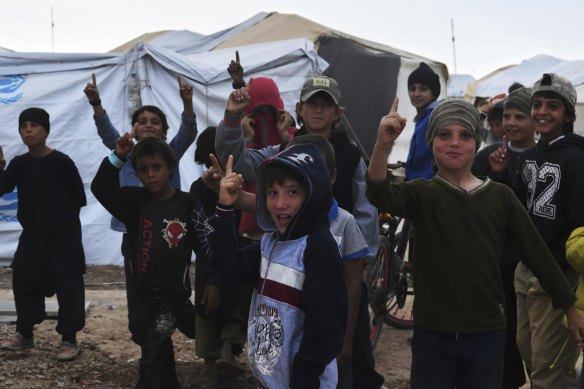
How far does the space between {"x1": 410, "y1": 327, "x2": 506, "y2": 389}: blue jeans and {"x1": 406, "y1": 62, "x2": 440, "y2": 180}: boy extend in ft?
9.25

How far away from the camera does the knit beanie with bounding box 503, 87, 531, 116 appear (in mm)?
4680

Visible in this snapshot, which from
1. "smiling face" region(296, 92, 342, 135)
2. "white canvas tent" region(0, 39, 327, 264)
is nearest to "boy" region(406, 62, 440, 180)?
"smiling face" region(296, 92, 342, 135)

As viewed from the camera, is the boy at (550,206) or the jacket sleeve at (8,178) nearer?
the boy at (550,206)

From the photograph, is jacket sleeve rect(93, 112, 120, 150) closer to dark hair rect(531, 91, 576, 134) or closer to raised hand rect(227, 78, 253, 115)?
raised hand rect(227, 78, 253, 115)

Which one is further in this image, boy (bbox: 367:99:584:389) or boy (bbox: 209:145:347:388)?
boy (bbox: 367:99:584:389)

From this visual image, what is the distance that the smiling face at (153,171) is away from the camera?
4.69m

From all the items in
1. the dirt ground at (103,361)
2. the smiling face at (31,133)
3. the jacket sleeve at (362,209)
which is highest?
the smiling face at (31,133)

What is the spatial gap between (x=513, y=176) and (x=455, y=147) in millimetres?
1201

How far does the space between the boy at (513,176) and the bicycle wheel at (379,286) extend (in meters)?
1.55

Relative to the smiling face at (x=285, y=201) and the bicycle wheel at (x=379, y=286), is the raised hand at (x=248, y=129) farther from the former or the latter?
the smiling face at (x=285, y=201)

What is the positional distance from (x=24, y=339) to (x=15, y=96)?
5.19m

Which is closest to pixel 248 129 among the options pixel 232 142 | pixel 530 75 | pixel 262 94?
pixel 262 94

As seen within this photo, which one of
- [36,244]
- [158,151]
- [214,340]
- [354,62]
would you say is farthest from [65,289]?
[354,62]

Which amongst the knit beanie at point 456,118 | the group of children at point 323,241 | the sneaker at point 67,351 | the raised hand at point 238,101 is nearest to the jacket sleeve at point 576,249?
the group of children at point 323,241
